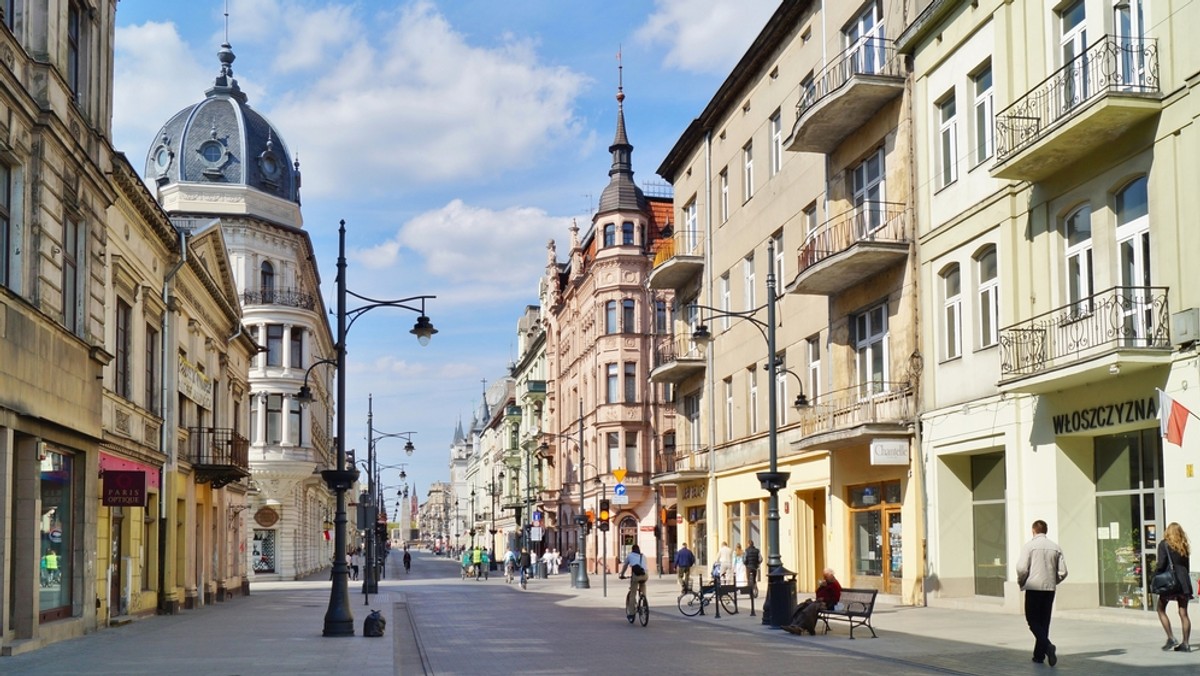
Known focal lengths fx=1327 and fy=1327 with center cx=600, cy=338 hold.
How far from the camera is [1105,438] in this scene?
70.3 ft

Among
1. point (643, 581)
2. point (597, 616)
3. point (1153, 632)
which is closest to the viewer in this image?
point (1153, 632)

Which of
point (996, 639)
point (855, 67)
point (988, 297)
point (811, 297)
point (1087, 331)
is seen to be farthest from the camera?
point (811, 297)

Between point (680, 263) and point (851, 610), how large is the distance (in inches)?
944

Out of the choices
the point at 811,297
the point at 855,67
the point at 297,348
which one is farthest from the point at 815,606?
the point at 297,348

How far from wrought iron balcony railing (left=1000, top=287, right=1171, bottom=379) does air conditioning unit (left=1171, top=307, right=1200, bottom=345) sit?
26cm

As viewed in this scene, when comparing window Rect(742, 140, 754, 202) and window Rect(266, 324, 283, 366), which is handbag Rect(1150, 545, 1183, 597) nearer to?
window Rect(742, 140, 754, 202)

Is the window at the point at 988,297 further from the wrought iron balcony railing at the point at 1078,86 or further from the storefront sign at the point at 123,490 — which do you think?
the storefront sign at the point at 123,490

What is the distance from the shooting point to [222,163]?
6150 cm

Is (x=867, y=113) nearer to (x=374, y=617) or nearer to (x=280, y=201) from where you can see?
(x=374, y=617)

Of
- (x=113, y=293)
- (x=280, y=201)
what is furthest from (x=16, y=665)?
(x=280, y=201)

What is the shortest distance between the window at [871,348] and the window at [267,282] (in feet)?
125

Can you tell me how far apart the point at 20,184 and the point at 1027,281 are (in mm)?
16004

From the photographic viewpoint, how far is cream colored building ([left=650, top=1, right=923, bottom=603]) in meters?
27.7

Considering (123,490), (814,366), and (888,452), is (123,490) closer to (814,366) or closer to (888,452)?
(888,452)
